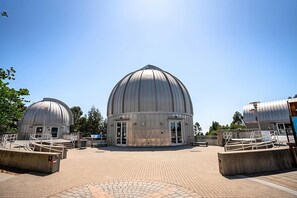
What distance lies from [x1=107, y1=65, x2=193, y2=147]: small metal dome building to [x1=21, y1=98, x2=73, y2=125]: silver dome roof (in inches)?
520

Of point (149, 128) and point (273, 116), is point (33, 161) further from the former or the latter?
point (273, 116)

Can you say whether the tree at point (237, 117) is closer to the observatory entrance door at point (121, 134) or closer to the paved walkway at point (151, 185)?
the observatory entrance door at point (121, 134)

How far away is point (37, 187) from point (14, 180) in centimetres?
166

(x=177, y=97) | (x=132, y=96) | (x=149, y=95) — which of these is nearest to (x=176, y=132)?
(x=177, y=97)

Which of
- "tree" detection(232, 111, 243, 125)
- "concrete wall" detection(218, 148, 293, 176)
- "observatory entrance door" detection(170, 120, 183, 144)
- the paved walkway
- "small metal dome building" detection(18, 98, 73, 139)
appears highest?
"tree" detection(232, 111, 243, 125)

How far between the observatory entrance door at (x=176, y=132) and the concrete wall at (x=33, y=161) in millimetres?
14571

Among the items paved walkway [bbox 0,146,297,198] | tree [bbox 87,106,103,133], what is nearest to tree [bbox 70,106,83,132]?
tree [bbox 87,106,103,133]

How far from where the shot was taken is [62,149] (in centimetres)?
1102

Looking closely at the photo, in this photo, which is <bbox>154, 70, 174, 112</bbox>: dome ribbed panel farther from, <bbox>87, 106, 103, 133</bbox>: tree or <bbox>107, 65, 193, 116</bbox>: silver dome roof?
<bbox>87, 106, 103, 133</bbox>: tree

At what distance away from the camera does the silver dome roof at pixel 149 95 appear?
20.1 meters

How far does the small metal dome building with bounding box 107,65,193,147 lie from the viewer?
63.1 ft

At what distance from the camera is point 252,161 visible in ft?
22.5

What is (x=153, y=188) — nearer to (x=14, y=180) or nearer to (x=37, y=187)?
(x=37, y=187)

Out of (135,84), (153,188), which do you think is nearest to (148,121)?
(135,84)
